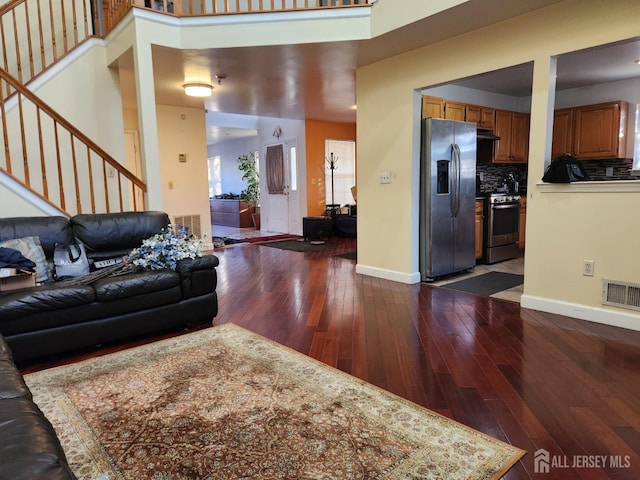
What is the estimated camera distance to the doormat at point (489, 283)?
4.36 metres

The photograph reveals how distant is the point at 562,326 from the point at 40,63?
20.2 feet

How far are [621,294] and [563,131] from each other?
3.72m

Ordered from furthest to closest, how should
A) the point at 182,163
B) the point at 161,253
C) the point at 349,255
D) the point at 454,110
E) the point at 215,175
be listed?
the point at 215,175 < the point at 182,163 < the point at 349,255 < the point at 454,110 < the point at 161,253

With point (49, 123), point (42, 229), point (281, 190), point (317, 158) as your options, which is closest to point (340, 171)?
point (317, 158)

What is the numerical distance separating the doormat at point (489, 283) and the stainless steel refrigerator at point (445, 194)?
254 millimetres

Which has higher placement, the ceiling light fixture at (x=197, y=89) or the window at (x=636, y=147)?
the ceiling light fixture at (x=197, y=89)

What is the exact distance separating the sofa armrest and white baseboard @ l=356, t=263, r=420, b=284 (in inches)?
89.3

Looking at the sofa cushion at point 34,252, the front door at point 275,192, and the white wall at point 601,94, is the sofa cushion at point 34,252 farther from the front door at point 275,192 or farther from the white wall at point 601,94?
the white wall at point 601,94

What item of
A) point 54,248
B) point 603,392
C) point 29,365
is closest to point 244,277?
point 54,248

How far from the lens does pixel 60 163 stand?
4.14m

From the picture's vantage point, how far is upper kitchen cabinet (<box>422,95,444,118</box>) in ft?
15.7

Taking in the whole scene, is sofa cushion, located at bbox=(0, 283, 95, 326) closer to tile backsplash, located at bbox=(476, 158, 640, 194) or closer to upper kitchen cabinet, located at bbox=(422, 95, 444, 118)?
upper kitchen cabinet, located at bbox=(422, 95, 444, 118)

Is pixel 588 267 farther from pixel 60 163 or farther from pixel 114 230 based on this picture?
pixel 60 163

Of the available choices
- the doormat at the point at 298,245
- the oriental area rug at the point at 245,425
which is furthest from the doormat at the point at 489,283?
the doormat at the point at 298,245
